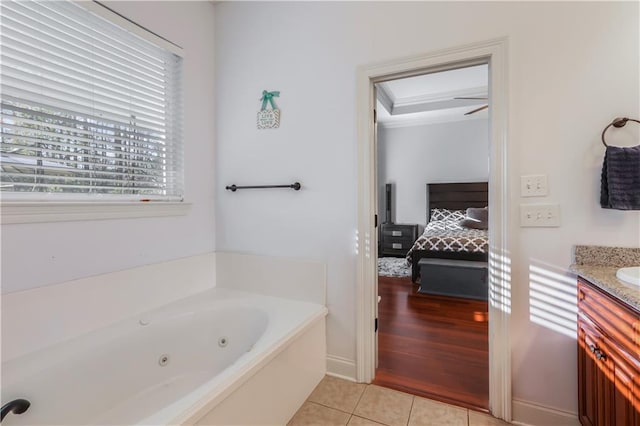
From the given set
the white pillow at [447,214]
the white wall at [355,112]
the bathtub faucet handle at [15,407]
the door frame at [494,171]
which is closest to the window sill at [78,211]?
the white wall at [355,112]

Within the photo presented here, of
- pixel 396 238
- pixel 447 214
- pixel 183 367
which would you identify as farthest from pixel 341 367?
pixel 447 214

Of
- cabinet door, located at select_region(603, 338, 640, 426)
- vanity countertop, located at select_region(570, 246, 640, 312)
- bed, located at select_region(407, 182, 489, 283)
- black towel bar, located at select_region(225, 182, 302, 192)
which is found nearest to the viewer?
cabinet door, located at select_region(603, 338, 640, 426)

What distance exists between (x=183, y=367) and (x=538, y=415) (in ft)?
6.55

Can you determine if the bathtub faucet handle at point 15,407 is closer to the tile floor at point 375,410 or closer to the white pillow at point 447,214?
the tile floor at point 375,410

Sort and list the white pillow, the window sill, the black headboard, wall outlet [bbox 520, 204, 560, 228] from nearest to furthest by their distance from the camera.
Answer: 1. the window sill
2. wall outlet [bbox 520, 204, 560, 228]
3. the white pillow
4. the black headboard

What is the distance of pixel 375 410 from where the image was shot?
5.60ft

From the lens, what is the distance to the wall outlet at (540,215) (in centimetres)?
152

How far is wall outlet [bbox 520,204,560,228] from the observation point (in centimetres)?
152

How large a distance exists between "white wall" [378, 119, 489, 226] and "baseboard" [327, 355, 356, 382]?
4291 millimetres

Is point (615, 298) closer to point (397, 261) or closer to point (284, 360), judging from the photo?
point (284, 360)

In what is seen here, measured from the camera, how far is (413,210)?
5941 millimetres

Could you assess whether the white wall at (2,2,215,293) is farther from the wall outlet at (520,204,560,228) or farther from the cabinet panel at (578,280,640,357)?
the cabinet panel at (578,280,640,357)

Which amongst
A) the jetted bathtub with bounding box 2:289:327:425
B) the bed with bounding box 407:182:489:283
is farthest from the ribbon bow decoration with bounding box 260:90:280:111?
the bed with bounding box 407:182:489:283

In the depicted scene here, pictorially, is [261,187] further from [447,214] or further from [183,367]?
[447,214]
